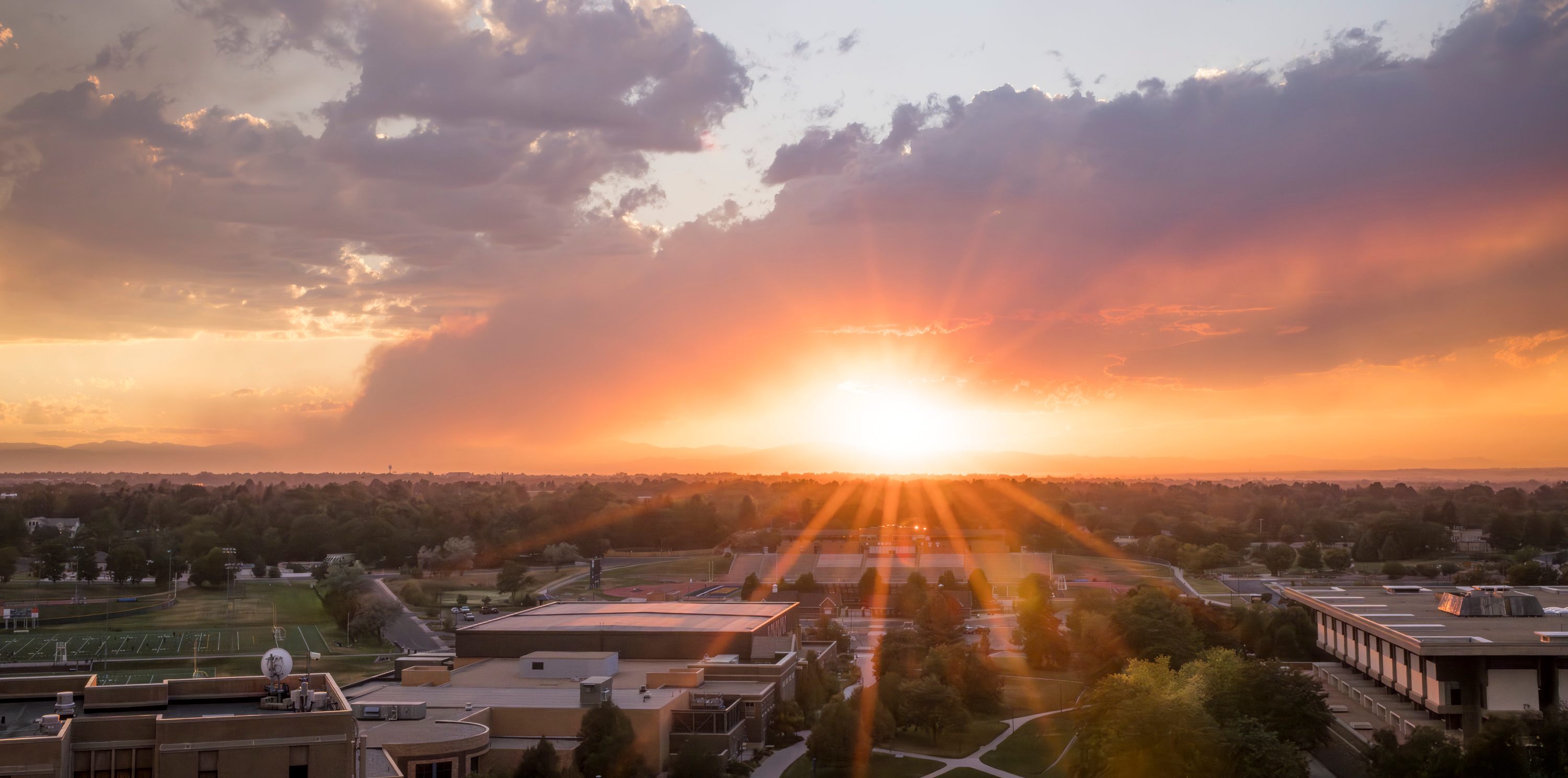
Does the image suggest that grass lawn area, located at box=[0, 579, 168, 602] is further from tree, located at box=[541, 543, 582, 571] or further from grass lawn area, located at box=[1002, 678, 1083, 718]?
grass lawn area, located at box=[1002, 678, 1083, 718]

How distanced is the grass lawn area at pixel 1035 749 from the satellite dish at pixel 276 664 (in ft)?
83.4

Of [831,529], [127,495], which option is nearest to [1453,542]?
[831,529]

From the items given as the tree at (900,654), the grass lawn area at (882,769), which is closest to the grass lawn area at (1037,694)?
the tree at (900,654)

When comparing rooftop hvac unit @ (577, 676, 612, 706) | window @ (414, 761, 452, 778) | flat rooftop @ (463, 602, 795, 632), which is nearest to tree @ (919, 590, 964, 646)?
flat rooftop @ (463, 602, 795, 632)

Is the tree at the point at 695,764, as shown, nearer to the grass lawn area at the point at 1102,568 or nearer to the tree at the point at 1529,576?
the tree at the point at 1529,576

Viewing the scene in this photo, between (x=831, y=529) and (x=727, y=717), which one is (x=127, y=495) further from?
(x=727, y=717)

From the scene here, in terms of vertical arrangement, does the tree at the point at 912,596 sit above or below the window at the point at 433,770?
below

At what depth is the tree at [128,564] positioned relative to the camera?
9438cm

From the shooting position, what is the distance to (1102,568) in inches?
4158

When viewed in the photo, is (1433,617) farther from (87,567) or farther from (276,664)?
(87,567)

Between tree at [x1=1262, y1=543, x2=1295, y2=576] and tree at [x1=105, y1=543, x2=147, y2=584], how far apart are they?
99.9 meters

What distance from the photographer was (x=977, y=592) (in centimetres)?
8550

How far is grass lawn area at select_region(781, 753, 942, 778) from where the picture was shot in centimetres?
3966

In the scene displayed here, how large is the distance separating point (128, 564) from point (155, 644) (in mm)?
29761
